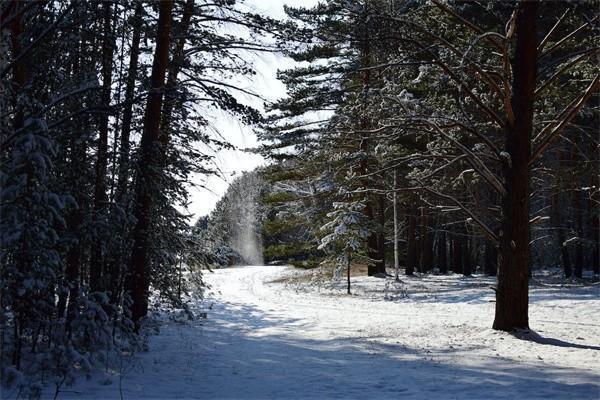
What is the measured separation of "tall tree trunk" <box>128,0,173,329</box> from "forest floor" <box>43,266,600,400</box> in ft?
3.86

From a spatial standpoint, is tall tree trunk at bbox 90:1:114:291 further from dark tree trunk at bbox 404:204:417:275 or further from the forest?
dark tree trunk at bbox 404:204:417:275

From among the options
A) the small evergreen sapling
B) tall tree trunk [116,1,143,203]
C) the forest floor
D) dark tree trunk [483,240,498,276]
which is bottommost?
the forest floor

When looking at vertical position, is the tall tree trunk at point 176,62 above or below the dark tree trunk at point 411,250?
above

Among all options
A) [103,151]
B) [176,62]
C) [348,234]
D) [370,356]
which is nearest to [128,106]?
[103,151]

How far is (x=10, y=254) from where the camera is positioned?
5672mm

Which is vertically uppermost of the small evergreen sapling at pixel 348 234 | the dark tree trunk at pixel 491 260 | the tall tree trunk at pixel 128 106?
the tall tree trunk at pixel 128 106

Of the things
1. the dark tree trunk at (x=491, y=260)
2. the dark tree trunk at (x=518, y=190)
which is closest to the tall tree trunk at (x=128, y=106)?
the dark tree trunk at (x=518, y=190)

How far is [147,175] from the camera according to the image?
8320 millimetres

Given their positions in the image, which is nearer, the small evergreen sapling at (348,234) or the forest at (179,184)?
the forest at (179,184)

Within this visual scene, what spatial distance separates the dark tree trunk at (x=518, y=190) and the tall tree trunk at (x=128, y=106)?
23.6 feet

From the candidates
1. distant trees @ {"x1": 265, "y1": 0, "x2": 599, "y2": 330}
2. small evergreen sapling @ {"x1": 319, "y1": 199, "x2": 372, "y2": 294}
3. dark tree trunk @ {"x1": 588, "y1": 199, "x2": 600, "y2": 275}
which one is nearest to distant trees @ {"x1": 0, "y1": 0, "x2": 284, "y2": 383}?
distant trees @ {"x1": 265, "y1": 0, "x2": 599, "y2": 330}

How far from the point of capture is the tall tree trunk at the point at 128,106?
819cm

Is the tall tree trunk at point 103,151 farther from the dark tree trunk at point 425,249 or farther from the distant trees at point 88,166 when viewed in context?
the dark tree trunk at point 425,249

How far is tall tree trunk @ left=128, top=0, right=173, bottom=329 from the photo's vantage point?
330 inches
